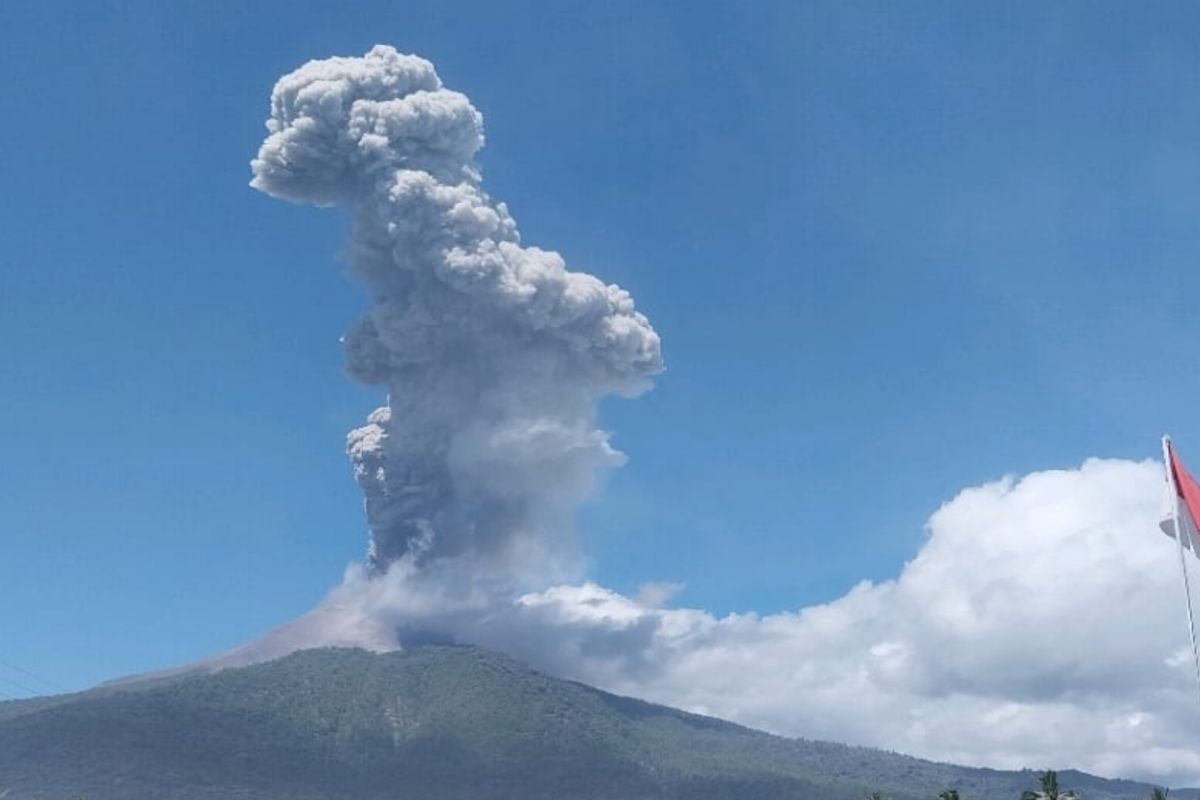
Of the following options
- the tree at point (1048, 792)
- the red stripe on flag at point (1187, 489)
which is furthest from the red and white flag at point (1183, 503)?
the tree at point (1048, 792)

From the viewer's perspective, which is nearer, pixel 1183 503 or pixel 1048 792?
pixel 1183 503

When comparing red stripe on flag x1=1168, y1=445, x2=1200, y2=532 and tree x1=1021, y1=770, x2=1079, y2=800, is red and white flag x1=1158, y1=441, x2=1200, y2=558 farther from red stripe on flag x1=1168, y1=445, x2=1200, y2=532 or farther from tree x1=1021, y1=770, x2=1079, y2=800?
tree x1=1021, y1=770, x2=1079, y2=800

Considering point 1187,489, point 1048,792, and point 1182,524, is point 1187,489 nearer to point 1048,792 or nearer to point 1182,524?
point 1182,524

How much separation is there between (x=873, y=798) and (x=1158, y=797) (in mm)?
19867

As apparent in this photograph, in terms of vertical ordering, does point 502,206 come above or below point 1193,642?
above

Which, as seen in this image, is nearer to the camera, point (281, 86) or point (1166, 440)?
point (1166, 440)

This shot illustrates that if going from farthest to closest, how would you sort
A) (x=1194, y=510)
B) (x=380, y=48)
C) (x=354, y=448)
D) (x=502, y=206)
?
(x=354, y=448) → (x=502, y=206) → (x=380, y=48) → (x=1194, y=510)

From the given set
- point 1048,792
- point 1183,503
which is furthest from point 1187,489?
point 1048,792

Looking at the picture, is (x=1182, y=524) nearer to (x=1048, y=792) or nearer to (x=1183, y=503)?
(x=1183, y=503)

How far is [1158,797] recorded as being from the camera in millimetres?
69188

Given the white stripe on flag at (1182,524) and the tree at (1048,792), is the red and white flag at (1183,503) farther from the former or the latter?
the tree at (1048,792)

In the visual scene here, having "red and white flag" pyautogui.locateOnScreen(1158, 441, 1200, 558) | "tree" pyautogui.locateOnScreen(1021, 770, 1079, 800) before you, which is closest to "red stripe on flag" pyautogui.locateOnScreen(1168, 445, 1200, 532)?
"red and white flag" pyautogui.locateOnScreen(1158, 441, 1200, 558)

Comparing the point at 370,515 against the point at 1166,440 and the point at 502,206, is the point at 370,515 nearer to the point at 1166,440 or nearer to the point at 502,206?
the point at 502,206

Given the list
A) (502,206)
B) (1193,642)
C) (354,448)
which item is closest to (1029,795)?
(1193,642)
